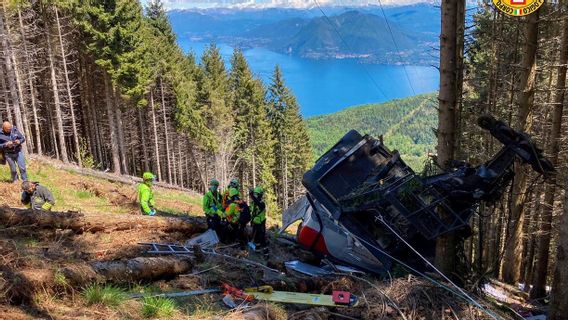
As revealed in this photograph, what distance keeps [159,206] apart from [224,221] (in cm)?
743

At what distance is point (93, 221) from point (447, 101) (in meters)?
7.44

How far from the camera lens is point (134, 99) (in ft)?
108

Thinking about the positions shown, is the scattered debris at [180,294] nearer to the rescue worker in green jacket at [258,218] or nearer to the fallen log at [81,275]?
the fallen log at [81,275]

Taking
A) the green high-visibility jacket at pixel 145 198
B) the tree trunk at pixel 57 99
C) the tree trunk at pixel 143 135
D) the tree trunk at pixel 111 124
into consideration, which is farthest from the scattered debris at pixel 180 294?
the tree trunk at pixel 143 135

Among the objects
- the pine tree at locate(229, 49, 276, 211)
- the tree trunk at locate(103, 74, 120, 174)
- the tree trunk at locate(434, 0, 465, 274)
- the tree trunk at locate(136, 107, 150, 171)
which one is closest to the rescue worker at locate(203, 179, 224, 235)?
the tree trunk at locate(434, 0, 465, 274)

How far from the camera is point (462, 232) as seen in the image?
7.66m

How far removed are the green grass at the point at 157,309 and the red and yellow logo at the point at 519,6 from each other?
981 cm

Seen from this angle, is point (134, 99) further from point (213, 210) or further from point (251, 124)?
point (213, 210)

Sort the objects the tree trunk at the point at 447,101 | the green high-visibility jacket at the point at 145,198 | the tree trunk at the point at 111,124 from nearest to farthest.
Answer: the tree trunk at the point at 447,101 → the green high-visibility jacket at the point at 145,198 → the tree trunk at the point at 111,124

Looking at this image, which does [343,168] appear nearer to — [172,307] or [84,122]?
[172,307]

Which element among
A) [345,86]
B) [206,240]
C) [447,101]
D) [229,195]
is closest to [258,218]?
[229,195]

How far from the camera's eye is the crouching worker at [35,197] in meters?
10.3

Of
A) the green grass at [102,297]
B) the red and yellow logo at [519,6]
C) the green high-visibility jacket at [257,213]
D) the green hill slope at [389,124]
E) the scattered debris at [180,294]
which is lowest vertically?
the green hill slope at [389,124]

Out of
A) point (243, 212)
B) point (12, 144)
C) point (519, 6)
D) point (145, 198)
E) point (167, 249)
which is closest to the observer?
point (167, 249)
